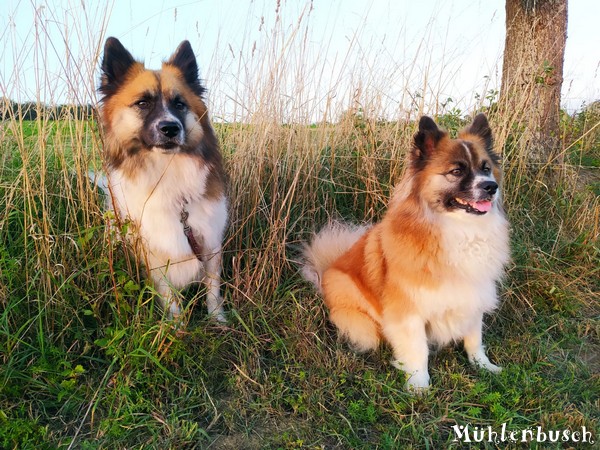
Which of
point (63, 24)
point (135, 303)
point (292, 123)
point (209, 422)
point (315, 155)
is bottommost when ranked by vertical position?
point (209, 422)

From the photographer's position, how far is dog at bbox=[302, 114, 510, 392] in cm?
260

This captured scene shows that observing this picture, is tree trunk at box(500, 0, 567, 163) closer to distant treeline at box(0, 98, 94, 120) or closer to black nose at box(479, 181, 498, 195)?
black nose at box(479, 181, 498, 195)

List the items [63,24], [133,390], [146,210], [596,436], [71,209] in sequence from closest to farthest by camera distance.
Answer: [596,436]
[133,390]
[63,24]
[146,210]
[71,209]

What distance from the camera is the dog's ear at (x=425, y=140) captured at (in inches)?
107

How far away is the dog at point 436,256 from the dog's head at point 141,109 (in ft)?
4.54

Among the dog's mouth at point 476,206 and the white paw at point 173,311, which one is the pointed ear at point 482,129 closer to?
the dog's mouth at point 476,206

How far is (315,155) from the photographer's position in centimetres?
402

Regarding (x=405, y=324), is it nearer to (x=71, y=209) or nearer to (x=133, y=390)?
(x=133, y=390)

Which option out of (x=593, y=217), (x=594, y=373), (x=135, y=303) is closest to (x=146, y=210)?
(x=135, y=303)

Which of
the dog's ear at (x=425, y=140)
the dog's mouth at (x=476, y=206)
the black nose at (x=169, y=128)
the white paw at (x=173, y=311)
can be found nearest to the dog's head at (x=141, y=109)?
the black nose at (x=169, y=128)

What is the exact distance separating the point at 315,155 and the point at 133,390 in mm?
2422

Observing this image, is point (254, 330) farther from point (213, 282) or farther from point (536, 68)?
point (536, 68)

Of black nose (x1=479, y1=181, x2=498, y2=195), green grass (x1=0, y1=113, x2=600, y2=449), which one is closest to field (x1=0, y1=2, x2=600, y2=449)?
green grass (x1=0, y1=113, x2=600, y2=449)

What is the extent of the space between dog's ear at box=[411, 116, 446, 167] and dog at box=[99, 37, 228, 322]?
132 cm
